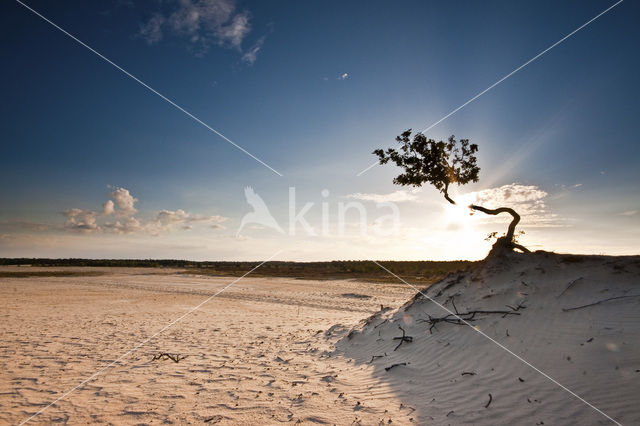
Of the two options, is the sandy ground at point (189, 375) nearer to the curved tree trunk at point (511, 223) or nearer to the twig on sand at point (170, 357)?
the twig on sand at point (170, 357)

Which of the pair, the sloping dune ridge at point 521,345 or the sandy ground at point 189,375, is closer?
the sloping dune ridge at point 521,345

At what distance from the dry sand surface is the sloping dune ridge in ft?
0.11

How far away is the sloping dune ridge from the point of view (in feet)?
16.0

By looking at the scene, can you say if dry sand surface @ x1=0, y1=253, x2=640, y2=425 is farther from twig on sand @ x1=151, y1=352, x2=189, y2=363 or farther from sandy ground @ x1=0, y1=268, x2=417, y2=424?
twig on sand @ x1=151, y1=352, x2=189, y2=363

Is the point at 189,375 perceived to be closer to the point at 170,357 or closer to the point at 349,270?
the point at 170,357

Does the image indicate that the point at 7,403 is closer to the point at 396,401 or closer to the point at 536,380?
the point at 396,401

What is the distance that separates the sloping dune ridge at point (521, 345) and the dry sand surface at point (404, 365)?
0.03 meters

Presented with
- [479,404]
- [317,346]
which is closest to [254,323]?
[317,346]

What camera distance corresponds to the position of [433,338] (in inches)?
328

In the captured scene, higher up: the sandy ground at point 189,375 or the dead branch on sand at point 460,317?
the dead branch on sand at point 460,317

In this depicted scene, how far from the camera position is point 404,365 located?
7.47 m

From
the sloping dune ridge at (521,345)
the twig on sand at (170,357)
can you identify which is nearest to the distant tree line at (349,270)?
the sloping dune ridge at (521,345)

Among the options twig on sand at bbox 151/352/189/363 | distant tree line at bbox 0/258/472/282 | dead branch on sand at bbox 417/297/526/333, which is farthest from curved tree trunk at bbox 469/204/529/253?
twig on sand at bbox 151/352/189/363

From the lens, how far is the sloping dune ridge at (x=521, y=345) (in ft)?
16.0
